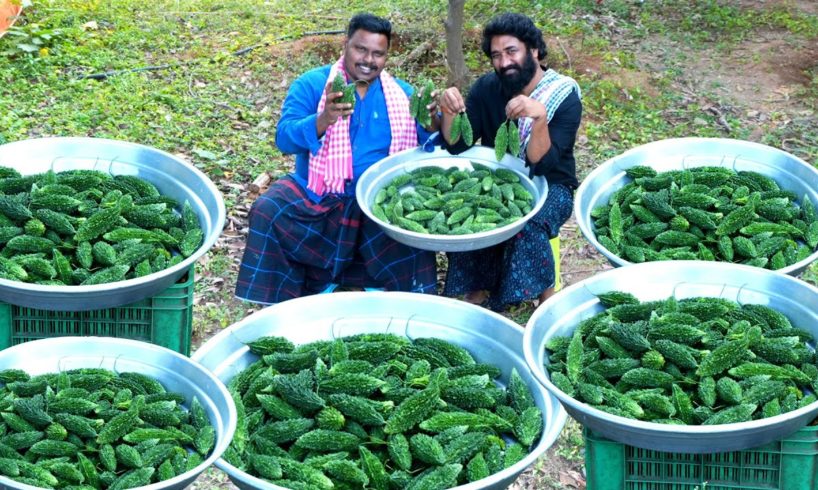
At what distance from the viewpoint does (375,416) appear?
3711 mm

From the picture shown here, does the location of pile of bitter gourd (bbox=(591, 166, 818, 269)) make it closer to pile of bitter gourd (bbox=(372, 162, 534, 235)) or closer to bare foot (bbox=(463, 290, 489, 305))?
pile of bitter gourd (bbox=(372, 162, 534, 235))

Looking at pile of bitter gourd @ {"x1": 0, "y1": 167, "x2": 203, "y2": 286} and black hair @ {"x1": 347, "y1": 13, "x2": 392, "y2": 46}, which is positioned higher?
black hair @ {"x1": 347, "y1": 13, "x2": 392, "y2": 46}

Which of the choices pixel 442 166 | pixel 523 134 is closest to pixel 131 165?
pixel 442 166

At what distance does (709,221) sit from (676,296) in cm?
62

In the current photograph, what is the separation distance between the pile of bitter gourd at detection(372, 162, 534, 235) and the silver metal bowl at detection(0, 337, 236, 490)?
150 centimetres

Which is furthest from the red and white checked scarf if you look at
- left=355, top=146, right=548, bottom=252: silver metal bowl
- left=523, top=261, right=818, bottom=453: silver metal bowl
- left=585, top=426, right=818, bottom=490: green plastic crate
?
left=585, top=426, right=818, bottom=490: green plastic crate

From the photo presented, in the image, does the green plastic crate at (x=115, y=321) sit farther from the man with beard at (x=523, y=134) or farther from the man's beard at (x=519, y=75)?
the man's beard at (x=519, y=75)

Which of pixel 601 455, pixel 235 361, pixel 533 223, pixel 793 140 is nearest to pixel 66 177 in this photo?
pixel 235 361

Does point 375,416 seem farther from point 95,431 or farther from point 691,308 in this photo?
point 691,308

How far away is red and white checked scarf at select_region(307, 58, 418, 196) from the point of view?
18.1 ft

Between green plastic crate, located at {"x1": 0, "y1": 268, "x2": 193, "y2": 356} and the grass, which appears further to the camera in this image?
the grass

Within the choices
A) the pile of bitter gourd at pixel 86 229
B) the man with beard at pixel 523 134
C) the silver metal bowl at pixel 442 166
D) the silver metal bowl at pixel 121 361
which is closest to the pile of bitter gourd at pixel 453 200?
the silver metal bowl at pixel 442 166

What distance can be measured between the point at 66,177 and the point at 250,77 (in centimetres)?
386

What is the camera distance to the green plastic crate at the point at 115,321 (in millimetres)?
4543
